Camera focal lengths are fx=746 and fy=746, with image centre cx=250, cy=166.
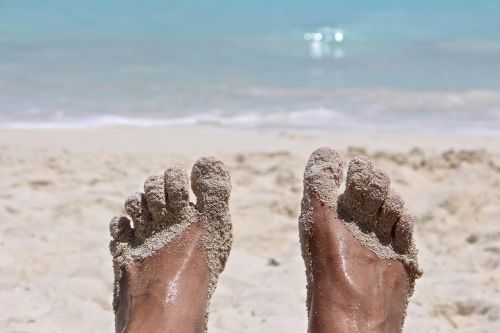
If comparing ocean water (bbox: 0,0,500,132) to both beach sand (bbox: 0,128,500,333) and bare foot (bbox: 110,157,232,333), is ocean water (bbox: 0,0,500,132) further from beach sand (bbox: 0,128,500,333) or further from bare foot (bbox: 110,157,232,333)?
bare foot (bbox: 110,157,232,333)

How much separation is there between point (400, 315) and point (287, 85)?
593 cm

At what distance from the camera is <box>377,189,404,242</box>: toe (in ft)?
6.33

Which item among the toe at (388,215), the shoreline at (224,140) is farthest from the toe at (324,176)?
the shoreline at (224,140)

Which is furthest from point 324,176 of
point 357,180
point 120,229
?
point 120,229

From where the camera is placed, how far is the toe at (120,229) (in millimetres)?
1989

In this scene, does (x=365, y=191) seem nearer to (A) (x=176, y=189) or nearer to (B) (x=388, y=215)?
(B) (x=388, y=215)

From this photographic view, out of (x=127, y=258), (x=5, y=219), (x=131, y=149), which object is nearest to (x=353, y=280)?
A: (x=127, y=258)

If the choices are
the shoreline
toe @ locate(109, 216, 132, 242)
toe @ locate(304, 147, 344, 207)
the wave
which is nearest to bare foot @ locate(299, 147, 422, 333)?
toe @ locate(304, 147, 344, 207)

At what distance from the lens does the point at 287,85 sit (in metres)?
7.70

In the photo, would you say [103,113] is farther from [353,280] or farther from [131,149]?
[353,280]

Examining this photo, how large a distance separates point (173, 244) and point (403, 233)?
1.96ft

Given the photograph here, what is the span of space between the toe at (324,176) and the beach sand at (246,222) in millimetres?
479

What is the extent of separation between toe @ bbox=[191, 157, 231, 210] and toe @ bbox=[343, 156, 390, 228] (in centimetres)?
32

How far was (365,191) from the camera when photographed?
1.92 m
